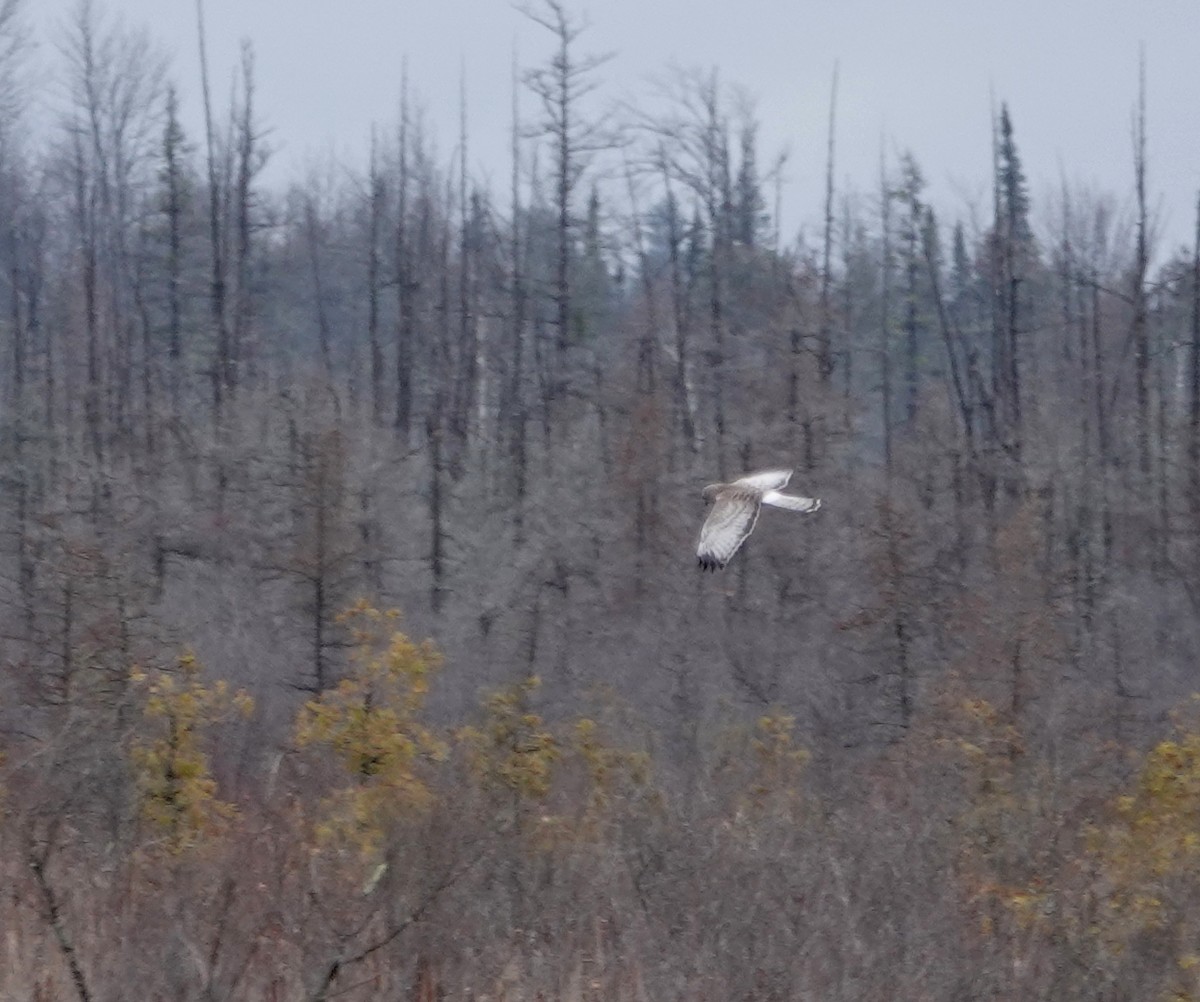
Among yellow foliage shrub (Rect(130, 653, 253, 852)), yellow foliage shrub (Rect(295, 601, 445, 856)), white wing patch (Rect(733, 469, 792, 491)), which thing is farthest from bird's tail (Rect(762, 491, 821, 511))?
yellow foliage shrub (Rect(130, 653, 253, 852))

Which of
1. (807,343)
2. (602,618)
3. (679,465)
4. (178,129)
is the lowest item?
(602,618)

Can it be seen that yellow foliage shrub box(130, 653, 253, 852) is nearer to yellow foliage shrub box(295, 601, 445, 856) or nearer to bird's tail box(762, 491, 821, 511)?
yellow foliage shrub box(295, 601, 445, 856)

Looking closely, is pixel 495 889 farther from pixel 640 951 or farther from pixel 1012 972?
pixel 1012 972

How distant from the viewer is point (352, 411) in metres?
33.1

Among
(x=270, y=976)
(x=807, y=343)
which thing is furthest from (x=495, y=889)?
(x=807, y=343)

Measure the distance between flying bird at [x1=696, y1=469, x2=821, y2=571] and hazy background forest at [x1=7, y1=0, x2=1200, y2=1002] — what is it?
1.74 m

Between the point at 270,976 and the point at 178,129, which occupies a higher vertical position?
the point at 178,129

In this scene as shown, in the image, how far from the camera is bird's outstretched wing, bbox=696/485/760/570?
10.1m

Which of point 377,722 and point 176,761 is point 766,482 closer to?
point 377,722

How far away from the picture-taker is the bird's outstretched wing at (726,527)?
10102 millimetres

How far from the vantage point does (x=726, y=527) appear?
10.6 meters

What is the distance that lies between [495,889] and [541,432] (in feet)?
76.7

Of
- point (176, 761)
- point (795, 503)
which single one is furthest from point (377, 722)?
point (795, 503)

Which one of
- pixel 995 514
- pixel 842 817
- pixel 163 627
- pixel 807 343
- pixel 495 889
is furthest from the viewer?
pixel 807 343
